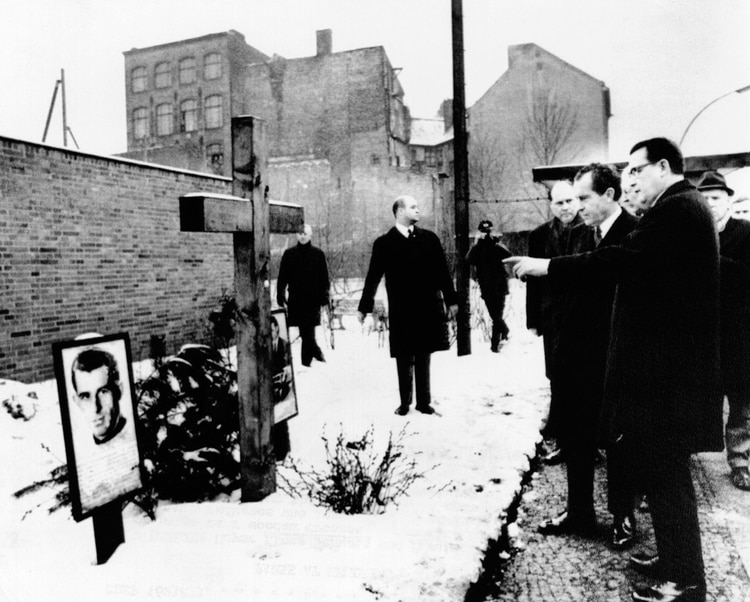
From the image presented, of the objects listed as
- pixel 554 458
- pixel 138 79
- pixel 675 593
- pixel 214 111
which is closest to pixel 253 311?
pixel 675 593

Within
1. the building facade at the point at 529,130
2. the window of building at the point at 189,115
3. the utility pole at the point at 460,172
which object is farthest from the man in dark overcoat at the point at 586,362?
the window of building at the point at 189,115

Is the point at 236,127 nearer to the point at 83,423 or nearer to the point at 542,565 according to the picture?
the point at 83,423

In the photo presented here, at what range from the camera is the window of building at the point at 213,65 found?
35.8 metres

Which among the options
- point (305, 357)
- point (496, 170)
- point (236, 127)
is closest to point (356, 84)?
point (496, 170)

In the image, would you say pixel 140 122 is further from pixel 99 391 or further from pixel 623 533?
pixel 623 533

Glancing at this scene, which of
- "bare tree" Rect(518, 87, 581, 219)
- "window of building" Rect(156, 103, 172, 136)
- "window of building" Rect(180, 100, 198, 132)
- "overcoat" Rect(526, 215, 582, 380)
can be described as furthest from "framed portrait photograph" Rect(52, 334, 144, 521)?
"window of building" Rect(156, 103, 172, 136)

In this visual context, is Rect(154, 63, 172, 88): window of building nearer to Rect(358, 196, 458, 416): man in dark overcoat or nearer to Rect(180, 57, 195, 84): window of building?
Rect(180, 57, 195, 84): window of building

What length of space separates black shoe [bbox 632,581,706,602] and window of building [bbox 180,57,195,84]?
39412mm

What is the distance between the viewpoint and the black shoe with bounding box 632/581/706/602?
2.62 m

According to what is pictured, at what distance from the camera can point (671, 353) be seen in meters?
2.67

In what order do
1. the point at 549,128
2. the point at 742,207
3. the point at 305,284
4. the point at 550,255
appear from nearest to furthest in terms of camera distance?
the point at 550,255
the point at 742,207
the point at 305,284
the point at 549,128

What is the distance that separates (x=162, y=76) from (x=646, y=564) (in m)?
41.5

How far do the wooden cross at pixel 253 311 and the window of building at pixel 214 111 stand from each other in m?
35.8

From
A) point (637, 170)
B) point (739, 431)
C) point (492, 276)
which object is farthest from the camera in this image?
point (492, 276)
